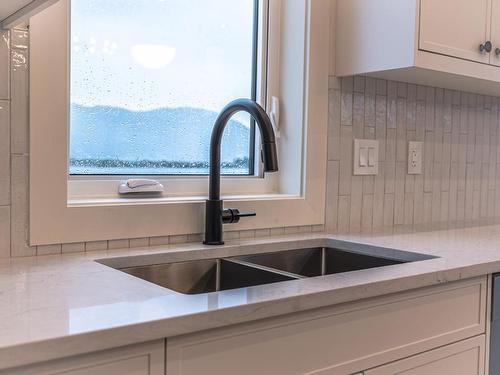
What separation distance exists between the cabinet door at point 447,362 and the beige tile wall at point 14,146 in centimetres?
79

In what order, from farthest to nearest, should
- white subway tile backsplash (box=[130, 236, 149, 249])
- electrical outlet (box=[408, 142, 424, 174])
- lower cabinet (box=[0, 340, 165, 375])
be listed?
electrical outlet (box=[408, 142, 424, 174]) < white subway tile backsplash (box=[130, 236, 149, 249]) < lower cabinet (box=[0, 340, 165, 375])

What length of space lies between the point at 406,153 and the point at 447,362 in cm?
91

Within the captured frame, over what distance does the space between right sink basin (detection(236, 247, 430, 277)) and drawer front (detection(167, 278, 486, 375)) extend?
0.67 feet

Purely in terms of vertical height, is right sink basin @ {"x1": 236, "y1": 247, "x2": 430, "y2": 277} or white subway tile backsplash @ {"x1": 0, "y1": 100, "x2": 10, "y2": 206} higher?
white subway tile backsplash @ {"x1": 0, "y1": 100, "x2": 10, "y2": 206}

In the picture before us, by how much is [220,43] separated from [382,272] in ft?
3.05

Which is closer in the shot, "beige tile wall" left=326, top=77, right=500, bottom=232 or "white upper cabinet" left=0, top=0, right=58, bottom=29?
"white upper cabinet" left=0, top=0, right=58, bottom=29

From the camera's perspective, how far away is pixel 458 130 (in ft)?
7.48

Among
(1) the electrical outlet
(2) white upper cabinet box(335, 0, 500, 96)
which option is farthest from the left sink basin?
(1) the electrical outlet

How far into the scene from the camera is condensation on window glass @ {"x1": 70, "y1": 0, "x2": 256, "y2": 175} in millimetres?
1522

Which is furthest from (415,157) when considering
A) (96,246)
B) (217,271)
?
(96,246)

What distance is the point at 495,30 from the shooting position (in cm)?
186

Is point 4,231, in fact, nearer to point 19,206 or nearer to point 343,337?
point 19,206

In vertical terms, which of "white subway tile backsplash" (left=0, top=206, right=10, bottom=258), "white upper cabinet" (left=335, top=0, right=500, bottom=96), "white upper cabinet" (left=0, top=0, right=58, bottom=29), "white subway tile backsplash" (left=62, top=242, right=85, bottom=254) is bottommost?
"white subway tile backsplash" (left=62, top=242, right=85, bottom=254)

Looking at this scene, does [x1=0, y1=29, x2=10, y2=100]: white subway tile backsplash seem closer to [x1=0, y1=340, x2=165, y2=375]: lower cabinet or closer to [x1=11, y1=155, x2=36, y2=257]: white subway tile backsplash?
[x1=11, y1=155, x2=36, y2=257]: white subway tile backsplash
